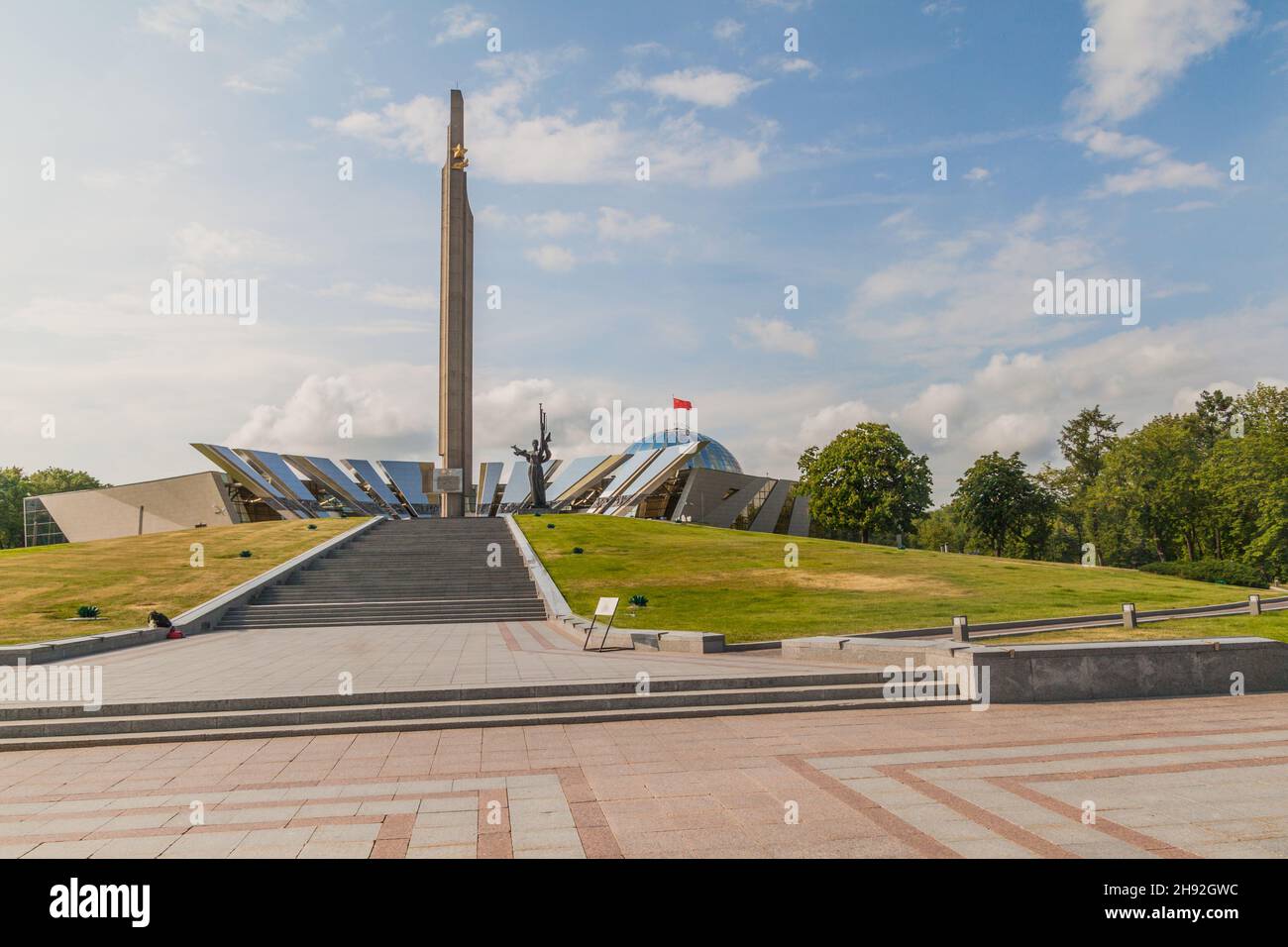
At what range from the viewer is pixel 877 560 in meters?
31.4

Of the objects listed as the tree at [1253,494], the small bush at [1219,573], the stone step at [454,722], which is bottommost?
the small bush at [1219,573]

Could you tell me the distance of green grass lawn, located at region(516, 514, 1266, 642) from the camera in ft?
62.4

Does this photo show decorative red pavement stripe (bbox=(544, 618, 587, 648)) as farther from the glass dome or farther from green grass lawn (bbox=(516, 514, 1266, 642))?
the glass dome

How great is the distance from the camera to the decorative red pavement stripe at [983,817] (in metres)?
5.02

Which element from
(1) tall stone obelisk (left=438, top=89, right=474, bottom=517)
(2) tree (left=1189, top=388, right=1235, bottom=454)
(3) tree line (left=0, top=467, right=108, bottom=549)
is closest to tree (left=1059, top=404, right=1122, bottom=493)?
(2) tree (left=1189, top=388, right=1235, bottom=454)

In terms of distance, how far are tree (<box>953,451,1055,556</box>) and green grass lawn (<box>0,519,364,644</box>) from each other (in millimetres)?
40190

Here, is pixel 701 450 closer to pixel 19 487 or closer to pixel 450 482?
pixel 450 482

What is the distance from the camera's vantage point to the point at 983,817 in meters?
5.62

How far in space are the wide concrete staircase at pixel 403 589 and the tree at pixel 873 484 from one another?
Result: 91.4ft

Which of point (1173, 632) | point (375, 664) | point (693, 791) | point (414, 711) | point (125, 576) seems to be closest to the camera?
point (693, 791)

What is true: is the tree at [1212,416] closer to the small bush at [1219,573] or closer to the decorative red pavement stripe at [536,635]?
the small bush at [1219,573]

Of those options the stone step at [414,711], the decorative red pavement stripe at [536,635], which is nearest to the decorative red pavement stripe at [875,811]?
the stone step at [414,711]

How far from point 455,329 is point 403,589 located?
99.2ft

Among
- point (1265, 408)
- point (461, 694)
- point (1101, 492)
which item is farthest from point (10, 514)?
point (1265, 408)
